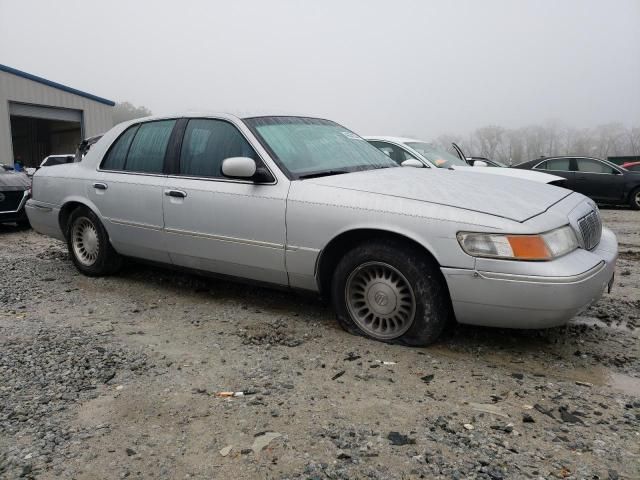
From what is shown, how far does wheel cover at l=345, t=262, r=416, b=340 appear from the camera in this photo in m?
3.31

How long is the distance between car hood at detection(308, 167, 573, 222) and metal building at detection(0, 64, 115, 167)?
21075 millimetres

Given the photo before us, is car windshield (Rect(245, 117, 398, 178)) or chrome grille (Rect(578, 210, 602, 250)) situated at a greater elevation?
car windshield (Rect(245, 117, 398, 178))

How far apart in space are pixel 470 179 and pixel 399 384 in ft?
5.44

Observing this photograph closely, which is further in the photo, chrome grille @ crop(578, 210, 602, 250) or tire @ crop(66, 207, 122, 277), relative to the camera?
tire @ crop(66, 207, 122, 277)

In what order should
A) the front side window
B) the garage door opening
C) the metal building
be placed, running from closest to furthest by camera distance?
the front side window
the metal building
the garage door opening

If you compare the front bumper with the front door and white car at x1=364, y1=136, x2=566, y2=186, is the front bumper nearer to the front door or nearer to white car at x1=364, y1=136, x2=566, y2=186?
the front door

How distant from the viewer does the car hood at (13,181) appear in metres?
8.64

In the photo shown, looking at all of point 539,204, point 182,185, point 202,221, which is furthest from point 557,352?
point 182,185

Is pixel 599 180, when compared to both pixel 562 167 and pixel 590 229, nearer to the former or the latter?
pixel 562 167

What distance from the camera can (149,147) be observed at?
462 cm

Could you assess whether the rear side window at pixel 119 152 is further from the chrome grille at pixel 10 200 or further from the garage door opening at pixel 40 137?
the garage door opening at pixel 40 137

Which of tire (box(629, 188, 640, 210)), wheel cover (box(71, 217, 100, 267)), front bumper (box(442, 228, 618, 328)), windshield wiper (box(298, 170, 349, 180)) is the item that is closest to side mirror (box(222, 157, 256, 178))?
windshield wiper (box(298, 170, 349, 180))

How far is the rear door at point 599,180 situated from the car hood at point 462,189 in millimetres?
10354

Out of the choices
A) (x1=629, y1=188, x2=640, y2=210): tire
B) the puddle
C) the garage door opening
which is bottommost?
the puddle
